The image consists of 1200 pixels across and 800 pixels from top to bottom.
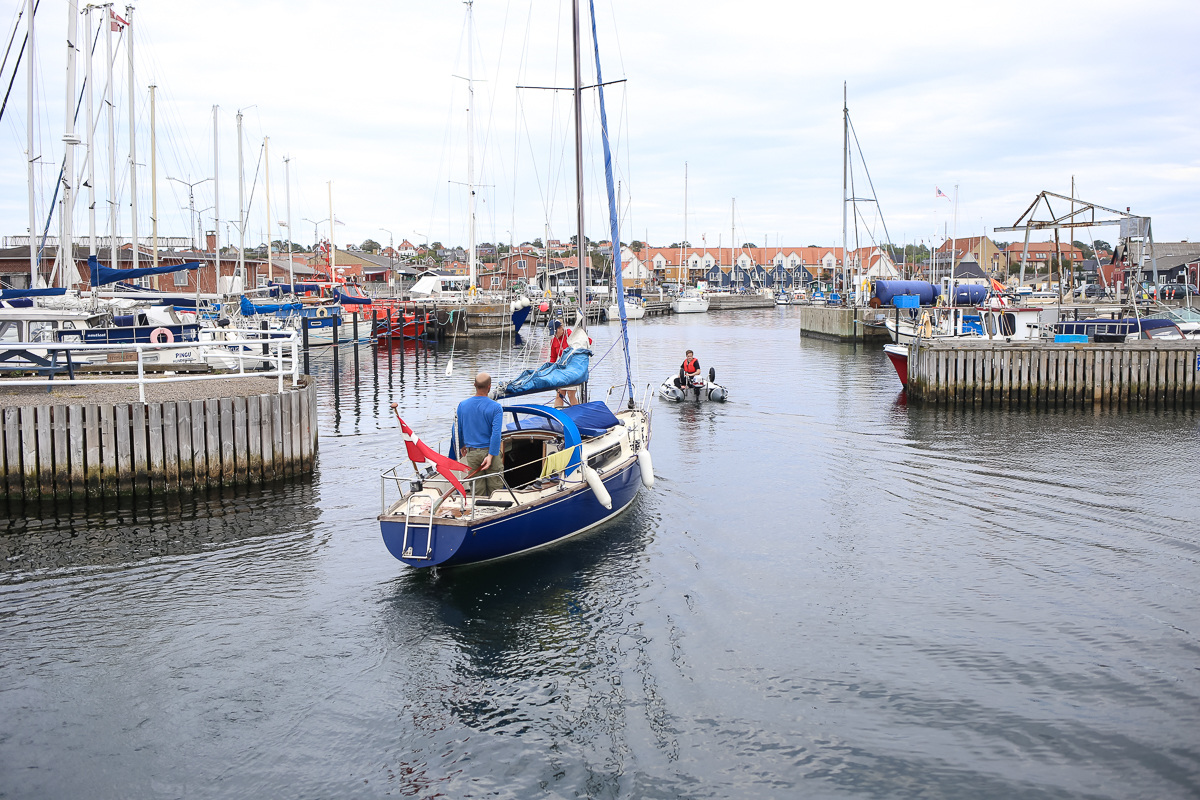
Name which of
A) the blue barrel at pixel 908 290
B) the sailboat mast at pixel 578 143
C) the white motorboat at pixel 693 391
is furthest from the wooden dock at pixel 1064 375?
the blue barrel at pixel 908 290

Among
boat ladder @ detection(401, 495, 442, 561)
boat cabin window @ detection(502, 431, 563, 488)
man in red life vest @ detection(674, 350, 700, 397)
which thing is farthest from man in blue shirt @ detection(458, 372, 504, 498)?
man in red life vest @ detection(674, 350, 700, 397)

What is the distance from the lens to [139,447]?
1608 centimetres

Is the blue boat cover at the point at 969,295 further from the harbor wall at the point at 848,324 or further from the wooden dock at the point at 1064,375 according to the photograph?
the wooden dock at the point at 1064,375

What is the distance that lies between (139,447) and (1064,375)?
2944 centimetres

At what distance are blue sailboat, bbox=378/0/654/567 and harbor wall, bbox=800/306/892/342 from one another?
47110 millimetres

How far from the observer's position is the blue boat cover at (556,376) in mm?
16203

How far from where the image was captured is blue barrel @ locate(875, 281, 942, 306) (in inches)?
2335

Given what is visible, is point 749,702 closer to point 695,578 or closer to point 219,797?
point 695,578

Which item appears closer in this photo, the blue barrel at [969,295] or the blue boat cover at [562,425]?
the blue boat cover at [562,425]

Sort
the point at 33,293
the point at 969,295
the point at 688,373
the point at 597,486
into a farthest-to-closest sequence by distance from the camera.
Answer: the point at 969,295, the point at 688,373, the point at 33,293, the point at 597,486

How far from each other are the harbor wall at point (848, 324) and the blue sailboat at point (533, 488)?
47.1 metres

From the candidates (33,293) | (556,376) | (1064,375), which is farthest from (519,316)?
(556,376)

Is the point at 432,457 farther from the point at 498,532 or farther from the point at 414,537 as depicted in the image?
the point at 498,532

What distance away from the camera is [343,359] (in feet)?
165
